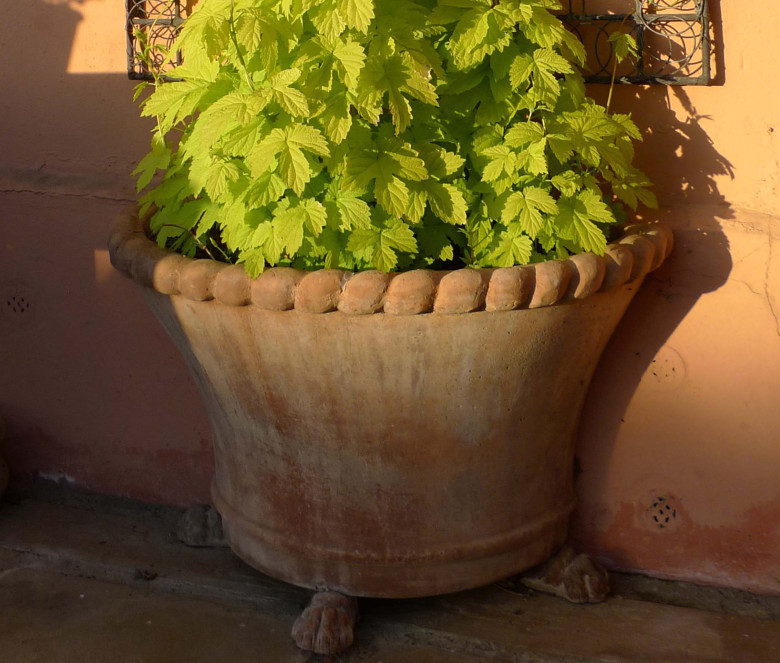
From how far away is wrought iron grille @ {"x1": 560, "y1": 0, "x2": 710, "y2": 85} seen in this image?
2059 mm

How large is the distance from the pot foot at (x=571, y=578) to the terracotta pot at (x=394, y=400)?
6 cm

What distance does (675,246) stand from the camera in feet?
7.10


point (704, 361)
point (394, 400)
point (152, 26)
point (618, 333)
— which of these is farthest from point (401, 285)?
point (152, 26)

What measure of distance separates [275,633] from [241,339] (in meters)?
0.73

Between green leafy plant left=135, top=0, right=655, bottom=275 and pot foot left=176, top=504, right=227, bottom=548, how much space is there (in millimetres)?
875

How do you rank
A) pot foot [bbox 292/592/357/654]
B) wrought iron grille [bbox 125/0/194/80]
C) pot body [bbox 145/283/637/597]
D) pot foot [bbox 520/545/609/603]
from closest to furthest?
pot body [bbox 145/283/637/597] < pot foot [bbox 292/592/357/654] < pot foot [bbox 520/545/609/603] < wrought iron grille [bbox 125/0/194/80]

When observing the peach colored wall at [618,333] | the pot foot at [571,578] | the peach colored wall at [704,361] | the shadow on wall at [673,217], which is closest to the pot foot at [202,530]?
the peach colored wall at [618,333]

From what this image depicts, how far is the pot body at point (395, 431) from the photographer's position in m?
1.80

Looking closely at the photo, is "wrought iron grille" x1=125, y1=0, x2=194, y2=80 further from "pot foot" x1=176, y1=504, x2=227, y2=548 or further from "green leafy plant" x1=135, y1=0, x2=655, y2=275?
"pot foot" x1=176, y1=504, x2=227, y2=548

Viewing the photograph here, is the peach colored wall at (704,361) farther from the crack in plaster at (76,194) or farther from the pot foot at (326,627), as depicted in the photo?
the crack in plaster at (76,194)

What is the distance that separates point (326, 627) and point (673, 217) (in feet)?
3.92

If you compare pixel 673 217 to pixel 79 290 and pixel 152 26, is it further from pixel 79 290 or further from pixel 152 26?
pixel 79 290

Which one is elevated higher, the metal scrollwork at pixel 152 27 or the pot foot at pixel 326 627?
the metal scrollwork at pixel 152 27

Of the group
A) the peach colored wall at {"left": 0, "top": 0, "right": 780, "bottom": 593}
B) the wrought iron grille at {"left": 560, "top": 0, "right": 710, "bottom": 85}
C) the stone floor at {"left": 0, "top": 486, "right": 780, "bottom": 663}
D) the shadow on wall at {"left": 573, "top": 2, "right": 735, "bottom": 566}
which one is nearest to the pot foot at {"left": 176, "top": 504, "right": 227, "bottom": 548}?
the stone floor at {"left": 0, "top": 486, "right": 780, "bottom": 663}
